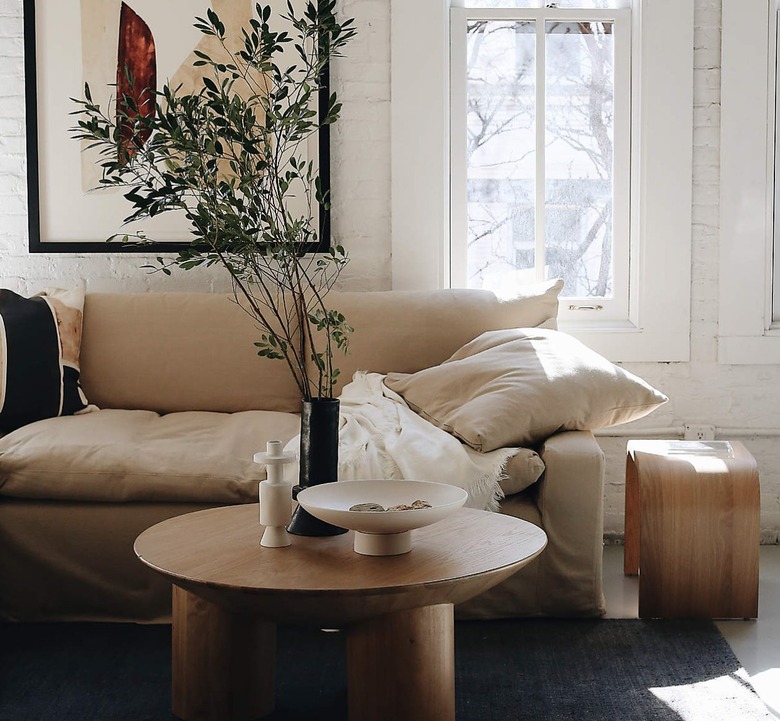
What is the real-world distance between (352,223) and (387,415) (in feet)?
3.65

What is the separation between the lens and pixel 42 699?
2.02 m

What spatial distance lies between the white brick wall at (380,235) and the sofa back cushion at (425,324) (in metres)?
0.44

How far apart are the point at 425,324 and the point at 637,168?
1093 millimetres

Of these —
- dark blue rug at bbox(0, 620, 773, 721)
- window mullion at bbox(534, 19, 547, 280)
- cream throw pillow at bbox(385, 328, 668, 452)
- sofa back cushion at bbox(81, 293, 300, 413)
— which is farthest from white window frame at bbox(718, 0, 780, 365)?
sofa back cushion at bbox(81, 293, 300, 413)

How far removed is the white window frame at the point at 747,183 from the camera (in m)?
3.33

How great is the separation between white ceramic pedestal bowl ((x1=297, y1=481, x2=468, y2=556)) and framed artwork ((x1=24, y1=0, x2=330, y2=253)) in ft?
6.11

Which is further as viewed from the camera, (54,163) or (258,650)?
(54,163)

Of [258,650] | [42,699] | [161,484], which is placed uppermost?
[161,484]

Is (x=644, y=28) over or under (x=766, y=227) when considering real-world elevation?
over

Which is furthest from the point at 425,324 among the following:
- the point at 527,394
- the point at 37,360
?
the point at 37,360

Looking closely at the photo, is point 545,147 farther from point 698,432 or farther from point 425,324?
point 698,432

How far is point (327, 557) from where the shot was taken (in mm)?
1654

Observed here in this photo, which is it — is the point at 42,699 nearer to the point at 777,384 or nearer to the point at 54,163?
the point at 54,163

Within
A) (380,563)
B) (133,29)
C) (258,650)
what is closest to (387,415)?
(258,650)
